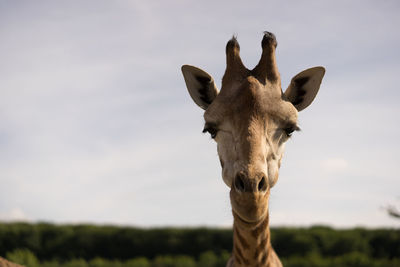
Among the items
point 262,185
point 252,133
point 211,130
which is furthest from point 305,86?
point 262,185

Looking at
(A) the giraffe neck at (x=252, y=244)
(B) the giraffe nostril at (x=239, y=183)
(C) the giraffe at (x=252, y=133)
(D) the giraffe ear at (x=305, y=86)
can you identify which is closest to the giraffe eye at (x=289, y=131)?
(C) the giraffe at (x=252, y=133)

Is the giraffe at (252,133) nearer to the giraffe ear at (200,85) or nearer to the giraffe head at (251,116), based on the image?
the giraffe head at (251,116)

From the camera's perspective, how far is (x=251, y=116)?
13.6ft

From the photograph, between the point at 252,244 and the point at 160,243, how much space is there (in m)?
15.2

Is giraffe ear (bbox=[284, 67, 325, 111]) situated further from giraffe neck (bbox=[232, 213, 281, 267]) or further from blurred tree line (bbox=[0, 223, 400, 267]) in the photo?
blurred tree line (bbox=[0, 223, 400, 267])

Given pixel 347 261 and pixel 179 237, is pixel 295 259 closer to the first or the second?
pixel 347 261

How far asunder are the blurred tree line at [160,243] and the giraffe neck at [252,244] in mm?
11982

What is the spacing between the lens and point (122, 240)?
748 inches

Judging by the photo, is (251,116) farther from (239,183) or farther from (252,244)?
(252,244)

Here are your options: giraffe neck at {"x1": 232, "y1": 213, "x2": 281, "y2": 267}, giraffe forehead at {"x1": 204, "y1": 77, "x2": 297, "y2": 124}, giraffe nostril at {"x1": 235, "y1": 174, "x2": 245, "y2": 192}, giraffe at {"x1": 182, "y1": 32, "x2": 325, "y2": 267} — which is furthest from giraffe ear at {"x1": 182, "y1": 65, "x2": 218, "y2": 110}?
giraffe nostril at {"x1": 235, "y1": 174, "x2": 245, "y2": 192}

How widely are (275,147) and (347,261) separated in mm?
12341

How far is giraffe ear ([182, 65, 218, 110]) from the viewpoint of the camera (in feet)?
17.2

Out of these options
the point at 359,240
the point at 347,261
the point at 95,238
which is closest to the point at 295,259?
the point at 347,261

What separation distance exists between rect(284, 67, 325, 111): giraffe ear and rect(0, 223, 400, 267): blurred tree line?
11934 mm
